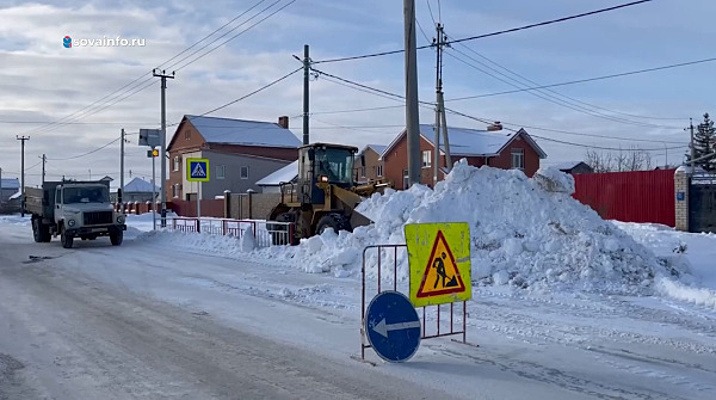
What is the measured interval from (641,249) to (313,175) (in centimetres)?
1040

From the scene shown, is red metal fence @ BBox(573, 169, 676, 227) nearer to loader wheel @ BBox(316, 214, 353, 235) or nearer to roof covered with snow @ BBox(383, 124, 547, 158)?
loader wheel @ BBox(316, 214, 353, 235)

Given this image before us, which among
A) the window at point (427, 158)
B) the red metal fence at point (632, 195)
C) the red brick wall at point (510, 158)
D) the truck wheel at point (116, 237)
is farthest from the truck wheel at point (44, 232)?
the red brick wall at point (510, 158)

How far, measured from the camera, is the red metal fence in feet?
88.2

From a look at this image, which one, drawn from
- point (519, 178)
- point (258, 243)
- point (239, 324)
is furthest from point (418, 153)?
point (239, 324)

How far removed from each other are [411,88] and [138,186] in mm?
111664

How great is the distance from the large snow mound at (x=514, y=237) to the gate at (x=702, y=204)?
9.67 metres

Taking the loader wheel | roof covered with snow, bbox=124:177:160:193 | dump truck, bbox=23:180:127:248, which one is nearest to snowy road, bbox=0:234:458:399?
the loader wheel

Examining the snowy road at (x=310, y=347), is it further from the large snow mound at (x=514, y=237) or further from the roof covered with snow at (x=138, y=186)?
the roof covered with snow at (x=138, y=186)

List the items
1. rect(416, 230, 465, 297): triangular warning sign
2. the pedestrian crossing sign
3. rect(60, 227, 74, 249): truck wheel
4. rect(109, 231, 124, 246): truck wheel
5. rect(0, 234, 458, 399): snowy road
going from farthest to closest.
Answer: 1. the pedestrian crossing sign
2. rect(109, 231, 124, 246): truck wheel
3. rect(60, 227, 74, 249): truck wheel
4. rect(416, 230, 465, 297): triangular warning sign
5. rect(0, 234, 458, 399): snowy road

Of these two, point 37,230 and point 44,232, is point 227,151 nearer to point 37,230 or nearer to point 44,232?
point 37,230

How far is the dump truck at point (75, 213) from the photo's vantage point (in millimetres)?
26344

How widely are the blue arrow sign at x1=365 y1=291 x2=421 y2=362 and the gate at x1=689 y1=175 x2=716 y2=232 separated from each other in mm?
19413

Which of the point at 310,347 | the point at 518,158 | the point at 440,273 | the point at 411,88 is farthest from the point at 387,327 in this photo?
the point at 518,158

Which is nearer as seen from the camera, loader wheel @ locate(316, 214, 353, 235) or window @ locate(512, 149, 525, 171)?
loader wheel @ locate(316, 214, 353, 235)
